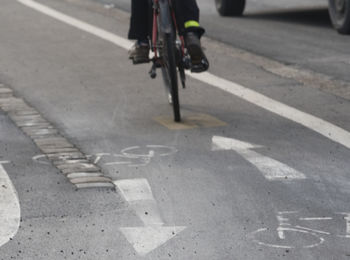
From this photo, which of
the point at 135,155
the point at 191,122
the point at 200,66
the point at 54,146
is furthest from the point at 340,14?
the point at 135,155

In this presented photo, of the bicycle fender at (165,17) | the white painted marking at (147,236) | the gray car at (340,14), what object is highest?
the bicycle fender at (165,17)

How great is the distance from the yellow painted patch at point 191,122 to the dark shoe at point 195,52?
398 mm

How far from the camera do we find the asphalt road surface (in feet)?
19.4

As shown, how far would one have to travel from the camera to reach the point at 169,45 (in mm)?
8875

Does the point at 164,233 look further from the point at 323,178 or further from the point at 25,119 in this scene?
the point at 25,119

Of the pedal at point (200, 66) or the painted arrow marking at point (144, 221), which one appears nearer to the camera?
the painted arrow marking at point (144, 221)

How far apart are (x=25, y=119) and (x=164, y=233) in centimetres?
371

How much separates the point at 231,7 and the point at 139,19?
8.11 meters

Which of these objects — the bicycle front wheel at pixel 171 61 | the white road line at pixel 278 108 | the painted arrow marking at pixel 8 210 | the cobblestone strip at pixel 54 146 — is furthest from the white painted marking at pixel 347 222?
the bicycle front wheel at pixel 171 61

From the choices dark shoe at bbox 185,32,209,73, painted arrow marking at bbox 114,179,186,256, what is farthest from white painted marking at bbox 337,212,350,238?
dark shoe at bbox 185,32,209,73

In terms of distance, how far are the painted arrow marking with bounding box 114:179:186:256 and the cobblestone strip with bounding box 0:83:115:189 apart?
0.50 ft

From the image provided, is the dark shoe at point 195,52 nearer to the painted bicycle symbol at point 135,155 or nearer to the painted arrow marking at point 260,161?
the painted arrow marking at point 260,161

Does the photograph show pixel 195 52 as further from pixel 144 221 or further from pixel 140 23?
pixel 144 221

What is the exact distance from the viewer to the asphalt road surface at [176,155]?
19.4 ft
